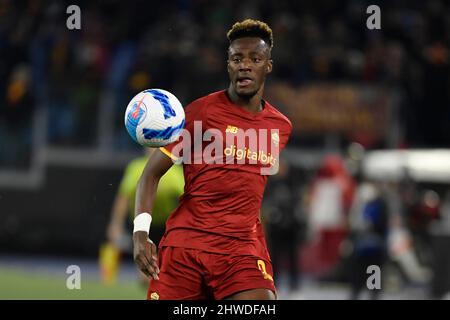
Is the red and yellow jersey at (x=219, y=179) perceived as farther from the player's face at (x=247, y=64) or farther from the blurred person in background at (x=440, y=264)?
the blurred person in background at (x=440, y=264)

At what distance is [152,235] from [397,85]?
10.5m

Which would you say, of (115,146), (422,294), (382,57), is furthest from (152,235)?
(382,57)

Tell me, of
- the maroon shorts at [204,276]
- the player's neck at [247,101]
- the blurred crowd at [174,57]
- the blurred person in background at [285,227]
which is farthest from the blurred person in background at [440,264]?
the maroon shorts at [204,276]

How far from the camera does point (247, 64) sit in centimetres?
761

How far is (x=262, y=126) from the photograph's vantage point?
782cm

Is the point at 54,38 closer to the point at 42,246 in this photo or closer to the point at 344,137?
the point at 42,246

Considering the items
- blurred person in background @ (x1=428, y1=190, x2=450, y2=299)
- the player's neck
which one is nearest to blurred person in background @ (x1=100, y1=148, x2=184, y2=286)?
the player's neck

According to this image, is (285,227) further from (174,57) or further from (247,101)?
(247,101)

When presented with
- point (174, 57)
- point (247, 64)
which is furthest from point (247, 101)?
point (174, 57)

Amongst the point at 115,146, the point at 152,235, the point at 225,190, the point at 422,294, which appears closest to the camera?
the point at 225,190

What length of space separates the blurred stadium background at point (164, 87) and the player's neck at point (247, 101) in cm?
1212

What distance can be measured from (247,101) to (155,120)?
688 mm

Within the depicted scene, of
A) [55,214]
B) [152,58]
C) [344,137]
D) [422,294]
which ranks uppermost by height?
[152,58]

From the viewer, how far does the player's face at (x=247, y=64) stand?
7.63 metres
